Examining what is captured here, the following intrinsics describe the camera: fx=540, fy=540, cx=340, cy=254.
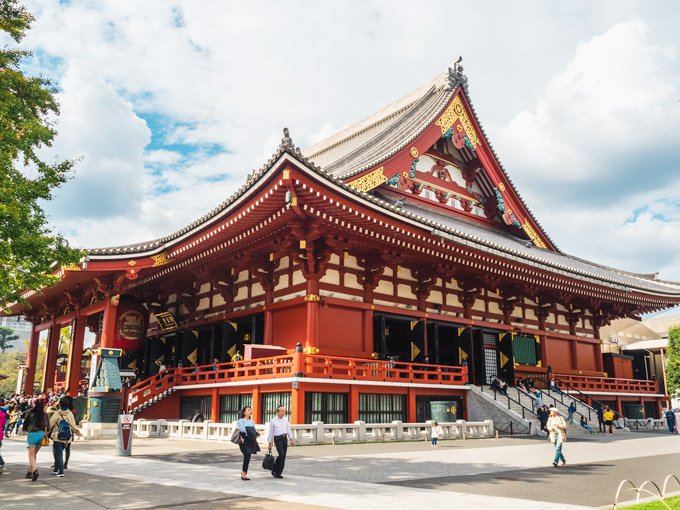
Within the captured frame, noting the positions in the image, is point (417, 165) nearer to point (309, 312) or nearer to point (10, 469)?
point (309, 312)

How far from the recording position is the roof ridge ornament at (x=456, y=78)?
91.5ft

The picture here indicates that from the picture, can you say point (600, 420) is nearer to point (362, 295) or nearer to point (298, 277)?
point (362, 295)

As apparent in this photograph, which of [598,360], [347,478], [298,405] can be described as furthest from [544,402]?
[347,478]

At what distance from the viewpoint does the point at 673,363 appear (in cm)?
4997

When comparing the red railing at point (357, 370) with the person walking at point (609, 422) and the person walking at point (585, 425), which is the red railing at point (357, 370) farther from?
the person walking at point (609, 422)

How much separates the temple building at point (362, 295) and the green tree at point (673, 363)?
21.4m

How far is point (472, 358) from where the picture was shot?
2388 centimetres

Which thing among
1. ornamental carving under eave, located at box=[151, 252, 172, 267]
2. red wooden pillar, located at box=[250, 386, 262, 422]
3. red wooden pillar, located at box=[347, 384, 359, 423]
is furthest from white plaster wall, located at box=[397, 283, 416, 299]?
ornamental carving under eave, located at box=[151, 252, 172, 267]

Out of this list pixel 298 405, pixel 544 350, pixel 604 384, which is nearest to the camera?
pixel 298 405

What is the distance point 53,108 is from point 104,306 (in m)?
9.24

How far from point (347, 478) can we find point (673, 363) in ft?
167

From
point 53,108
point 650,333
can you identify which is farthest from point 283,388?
point 650,333

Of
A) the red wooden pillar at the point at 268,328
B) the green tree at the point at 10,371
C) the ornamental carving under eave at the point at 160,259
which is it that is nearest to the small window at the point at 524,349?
the red wooden pillar at the point at 268,328

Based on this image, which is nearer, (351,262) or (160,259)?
(351,262)
